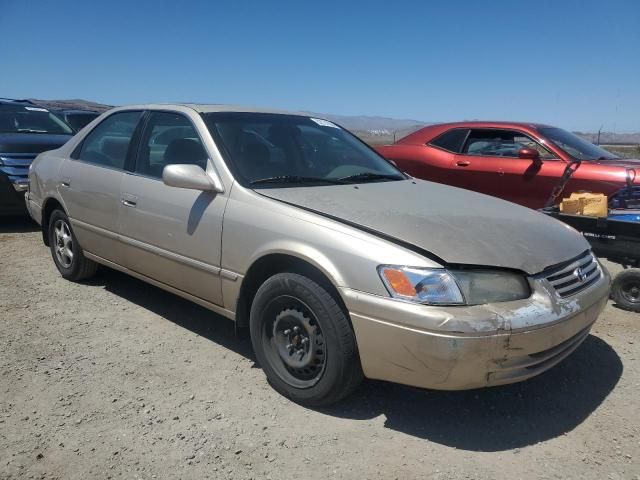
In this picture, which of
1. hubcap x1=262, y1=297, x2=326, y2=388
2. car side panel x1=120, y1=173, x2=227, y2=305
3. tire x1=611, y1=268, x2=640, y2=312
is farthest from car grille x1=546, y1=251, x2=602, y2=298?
car side panel x1=120, y1=173, x2=227, y2=305

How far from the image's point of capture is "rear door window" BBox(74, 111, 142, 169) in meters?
4.33

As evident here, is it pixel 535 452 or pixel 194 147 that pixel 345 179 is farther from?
pixel 535 452

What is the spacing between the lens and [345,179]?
3799 mm

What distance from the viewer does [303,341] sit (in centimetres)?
304

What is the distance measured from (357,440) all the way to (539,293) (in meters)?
1.16

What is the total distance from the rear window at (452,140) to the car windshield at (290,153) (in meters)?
3.09

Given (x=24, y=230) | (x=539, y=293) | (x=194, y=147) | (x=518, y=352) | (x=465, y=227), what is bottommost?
(x=24, y=230)

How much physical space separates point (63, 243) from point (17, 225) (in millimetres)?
3489

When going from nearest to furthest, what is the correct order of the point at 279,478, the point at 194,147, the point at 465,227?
the point at 279,478 → the point at 465,227 → the point at 194,147

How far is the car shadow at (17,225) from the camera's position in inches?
297

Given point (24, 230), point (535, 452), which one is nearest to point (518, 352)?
point (535, 452)

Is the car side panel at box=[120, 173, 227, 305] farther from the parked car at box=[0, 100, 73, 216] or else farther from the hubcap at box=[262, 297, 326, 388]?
the parked car at box=[0, 100, 73, 216]

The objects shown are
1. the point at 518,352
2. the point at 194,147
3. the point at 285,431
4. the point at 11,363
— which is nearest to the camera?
the point at 518,352

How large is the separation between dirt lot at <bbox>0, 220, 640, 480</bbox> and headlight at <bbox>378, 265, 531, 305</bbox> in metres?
0.74
